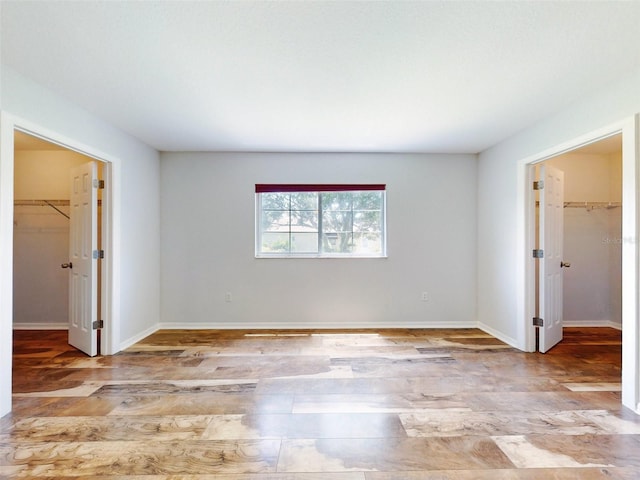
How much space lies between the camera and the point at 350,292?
411 centimetres

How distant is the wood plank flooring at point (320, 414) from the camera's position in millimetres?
1597

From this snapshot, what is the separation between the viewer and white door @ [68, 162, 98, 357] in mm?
3084

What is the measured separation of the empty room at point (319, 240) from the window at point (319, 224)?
0.03 meters

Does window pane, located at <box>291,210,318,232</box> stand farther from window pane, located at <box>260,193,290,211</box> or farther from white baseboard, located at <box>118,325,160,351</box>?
white baseboard, located at <box>118,325,160,351</box>

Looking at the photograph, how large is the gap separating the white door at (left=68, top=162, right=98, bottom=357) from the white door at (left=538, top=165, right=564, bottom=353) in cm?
457

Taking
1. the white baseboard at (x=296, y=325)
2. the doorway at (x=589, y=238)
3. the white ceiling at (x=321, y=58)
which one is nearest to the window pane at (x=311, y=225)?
the white baseboard at (x=296, y=325)

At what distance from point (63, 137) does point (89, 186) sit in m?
0.71

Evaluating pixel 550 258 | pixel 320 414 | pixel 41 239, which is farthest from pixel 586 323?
pixel 41 239

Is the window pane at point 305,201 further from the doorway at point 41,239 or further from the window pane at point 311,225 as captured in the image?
the doorway at point 41,239

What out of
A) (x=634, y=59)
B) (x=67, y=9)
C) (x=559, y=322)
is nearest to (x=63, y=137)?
(x=67, y=9)

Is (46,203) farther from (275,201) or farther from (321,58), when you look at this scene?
(321,58)

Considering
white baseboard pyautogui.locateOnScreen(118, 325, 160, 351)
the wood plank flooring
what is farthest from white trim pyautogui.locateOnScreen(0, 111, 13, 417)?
white baseboard pyautogui.locateOnScreen(118, 325, 160, 351)

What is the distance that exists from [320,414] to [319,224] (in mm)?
2522

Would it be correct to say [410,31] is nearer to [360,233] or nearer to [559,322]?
[360,233]
